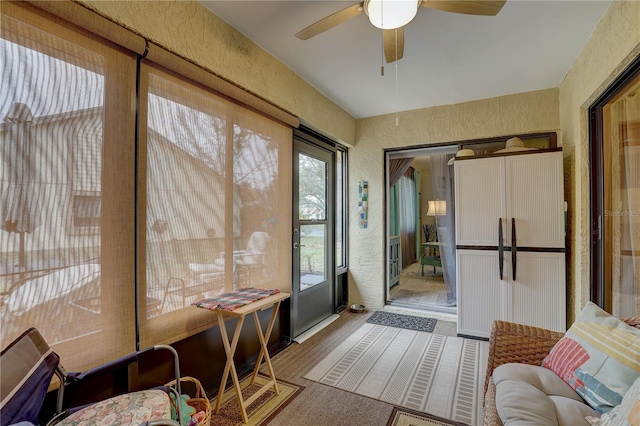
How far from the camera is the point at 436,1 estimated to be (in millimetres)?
1527

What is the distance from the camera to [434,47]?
2348 millimetres

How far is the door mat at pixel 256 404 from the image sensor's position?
1739mm

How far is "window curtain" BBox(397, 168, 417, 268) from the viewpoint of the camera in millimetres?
5305

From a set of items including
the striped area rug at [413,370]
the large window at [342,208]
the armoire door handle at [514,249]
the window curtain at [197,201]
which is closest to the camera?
the window curtain at [197,201]

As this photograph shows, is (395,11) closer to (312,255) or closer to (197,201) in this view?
(197,201)

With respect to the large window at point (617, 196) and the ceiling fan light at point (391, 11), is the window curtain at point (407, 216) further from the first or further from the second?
the ceiling fan light at point (391, 11)

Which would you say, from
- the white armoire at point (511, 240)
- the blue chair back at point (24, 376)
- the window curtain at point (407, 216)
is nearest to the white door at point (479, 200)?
the white armoire at point (511, 240)

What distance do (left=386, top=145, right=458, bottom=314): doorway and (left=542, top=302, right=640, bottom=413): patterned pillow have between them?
2380 millimetres

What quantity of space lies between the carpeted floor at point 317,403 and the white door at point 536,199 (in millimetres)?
2106

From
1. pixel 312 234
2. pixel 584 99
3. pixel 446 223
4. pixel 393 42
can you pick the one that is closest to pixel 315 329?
pixel 312 234

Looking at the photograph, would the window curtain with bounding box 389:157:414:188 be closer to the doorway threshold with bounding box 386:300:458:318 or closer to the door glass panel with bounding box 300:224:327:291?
the door glass panel with bounding box 300:224:327:291

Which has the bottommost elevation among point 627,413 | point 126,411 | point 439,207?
point 126,411

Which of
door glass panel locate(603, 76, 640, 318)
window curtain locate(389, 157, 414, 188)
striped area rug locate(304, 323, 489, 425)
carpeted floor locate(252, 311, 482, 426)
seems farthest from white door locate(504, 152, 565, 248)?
carpeted floor locate(252, 311, 482, 426)

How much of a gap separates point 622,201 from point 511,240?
984mm
